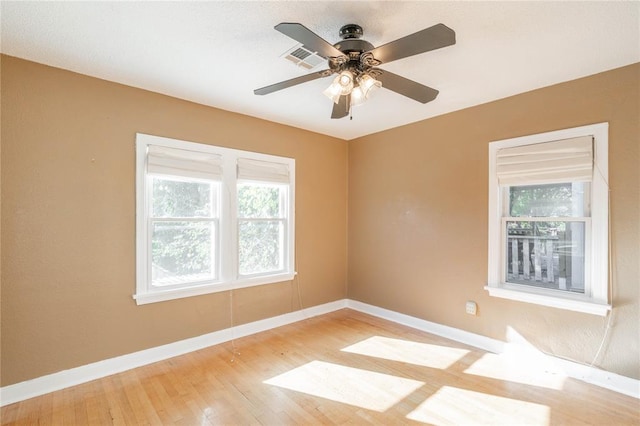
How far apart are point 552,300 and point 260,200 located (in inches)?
127

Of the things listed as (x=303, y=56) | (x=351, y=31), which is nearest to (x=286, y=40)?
(x=303, y=56)

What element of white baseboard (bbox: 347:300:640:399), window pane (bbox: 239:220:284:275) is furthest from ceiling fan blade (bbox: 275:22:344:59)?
white baseboard (bbox: 347:300:640:399)

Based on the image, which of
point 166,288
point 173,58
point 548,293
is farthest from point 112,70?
point 548,293

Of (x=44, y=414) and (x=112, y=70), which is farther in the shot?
(x=112, y=70)

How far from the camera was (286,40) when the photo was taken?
7.04 ft

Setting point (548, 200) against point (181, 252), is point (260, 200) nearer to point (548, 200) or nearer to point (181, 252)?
point (181, 252)

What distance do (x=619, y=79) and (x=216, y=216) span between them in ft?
12.9

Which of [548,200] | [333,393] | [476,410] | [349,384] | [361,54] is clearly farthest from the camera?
[548,200]

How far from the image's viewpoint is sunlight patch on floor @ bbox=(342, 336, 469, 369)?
9.77 feet

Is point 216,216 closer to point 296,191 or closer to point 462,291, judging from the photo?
point 296,191

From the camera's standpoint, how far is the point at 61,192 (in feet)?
8.36

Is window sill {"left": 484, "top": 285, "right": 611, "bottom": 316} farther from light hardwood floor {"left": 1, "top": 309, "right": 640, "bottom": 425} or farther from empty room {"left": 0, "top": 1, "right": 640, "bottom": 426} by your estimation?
light hardwood floor {"left": 1, "top": 309, "right": 640, "bottom": 425}

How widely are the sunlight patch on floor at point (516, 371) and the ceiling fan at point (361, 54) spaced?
247cm

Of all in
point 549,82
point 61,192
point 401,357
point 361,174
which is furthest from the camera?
point 361,174
